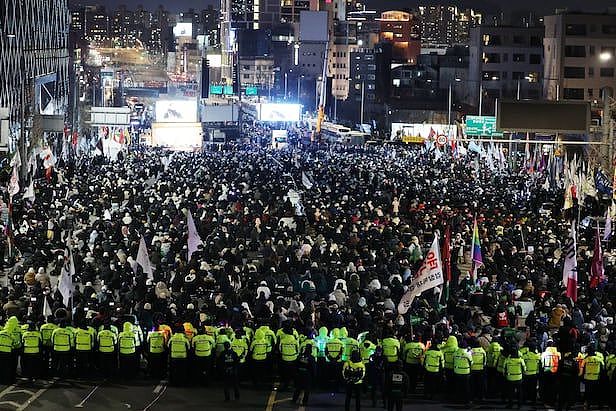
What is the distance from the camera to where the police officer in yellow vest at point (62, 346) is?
18391 millimetres

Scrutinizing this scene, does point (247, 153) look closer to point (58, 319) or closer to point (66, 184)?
point (66, 184)

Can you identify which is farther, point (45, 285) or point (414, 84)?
point (414, 84)

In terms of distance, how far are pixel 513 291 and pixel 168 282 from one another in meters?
7.14

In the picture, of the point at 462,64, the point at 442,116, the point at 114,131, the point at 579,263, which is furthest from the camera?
the point at 462,64

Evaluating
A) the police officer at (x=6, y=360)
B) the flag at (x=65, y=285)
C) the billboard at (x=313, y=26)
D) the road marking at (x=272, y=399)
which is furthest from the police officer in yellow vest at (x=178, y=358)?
the billboard at (x=313, y=26)

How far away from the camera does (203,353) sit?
1817 centimetres

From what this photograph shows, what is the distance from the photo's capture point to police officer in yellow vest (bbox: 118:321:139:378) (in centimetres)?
1847

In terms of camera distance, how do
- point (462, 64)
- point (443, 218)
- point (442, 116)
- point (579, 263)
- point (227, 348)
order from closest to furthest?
point (227, 348)
point (579, 263)
point (443, 218)
point (442, 116)
point (462, 64)

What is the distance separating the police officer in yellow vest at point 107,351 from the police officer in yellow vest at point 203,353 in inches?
50.1

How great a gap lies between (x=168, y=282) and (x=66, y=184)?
828 inches

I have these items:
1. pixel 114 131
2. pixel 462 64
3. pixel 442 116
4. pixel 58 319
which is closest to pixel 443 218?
pixel 58 319

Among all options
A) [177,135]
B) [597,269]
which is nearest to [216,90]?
[177,135]

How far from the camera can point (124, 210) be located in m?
36.8

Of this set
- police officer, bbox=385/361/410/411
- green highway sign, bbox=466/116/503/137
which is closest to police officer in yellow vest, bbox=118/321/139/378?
police officer, bbox=385/361/410/411
